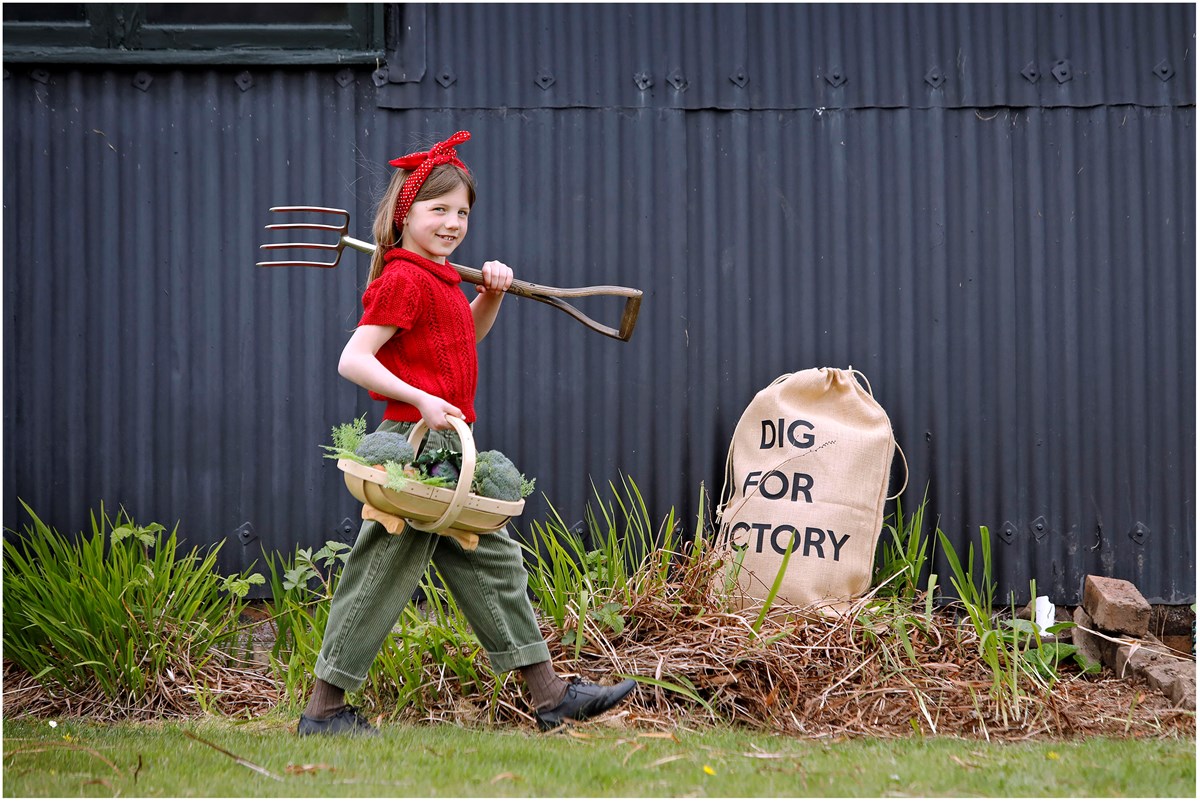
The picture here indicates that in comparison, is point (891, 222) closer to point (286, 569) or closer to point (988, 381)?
point (988, 381)

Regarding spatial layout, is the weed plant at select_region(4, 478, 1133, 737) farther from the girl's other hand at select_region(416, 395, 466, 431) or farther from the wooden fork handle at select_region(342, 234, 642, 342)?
the girl's other hand at select_region(416, 395, 466, 431)

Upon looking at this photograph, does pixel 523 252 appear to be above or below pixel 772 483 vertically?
above

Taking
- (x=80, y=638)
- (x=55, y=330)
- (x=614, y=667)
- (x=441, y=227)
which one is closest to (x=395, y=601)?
(x=614, y=667)

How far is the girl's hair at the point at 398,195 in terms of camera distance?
9.44 ft

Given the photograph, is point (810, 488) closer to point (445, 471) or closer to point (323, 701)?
point (445, 471)

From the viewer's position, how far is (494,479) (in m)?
2.69

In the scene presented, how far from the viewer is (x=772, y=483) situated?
381 centimetres

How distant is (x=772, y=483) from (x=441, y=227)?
1605 mm

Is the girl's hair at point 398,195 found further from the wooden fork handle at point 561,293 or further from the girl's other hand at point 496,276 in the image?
the girl's other hand at point 496,276

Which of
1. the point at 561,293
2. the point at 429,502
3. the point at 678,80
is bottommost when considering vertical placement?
the point at 429,502

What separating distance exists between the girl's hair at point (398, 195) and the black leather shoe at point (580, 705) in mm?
1278

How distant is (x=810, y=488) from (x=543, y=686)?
1.35m

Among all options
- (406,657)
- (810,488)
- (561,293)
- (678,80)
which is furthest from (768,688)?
(678,80)

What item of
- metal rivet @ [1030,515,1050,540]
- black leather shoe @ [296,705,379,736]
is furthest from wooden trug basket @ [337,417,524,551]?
metal rivet @ [1030,515,1050,540]
